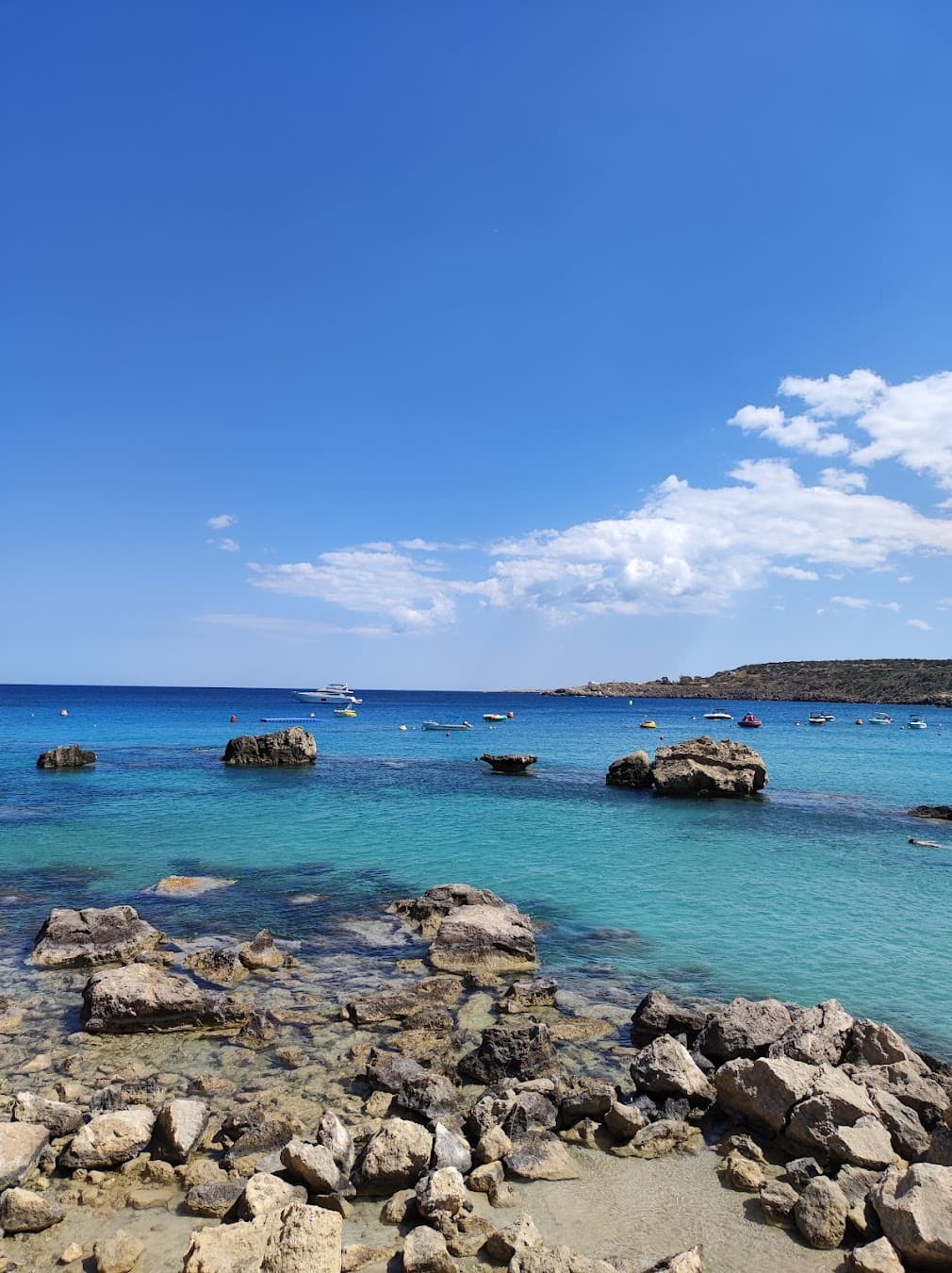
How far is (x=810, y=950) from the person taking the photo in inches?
664

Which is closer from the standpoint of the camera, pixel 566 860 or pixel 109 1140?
pixel 109 1140

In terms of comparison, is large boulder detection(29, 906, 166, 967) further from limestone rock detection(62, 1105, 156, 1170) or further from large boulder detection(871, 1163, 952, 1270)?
large boulder detection(871, 1163, 952, 1270)

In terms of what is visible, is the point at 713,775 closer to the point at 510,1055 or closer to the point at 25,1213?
the point at 510,1055

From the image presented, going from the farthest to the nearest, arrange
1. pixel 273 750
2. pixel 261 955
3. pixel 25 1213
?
1. pixel 273 750
2. pixel 261 955
3. pixel 25 1213

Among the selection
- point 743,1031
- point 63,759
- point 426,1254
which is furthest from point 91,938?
point 63,759

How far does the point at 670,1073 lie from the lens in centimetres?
999

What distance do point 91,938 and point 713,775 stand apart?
32.1 meters

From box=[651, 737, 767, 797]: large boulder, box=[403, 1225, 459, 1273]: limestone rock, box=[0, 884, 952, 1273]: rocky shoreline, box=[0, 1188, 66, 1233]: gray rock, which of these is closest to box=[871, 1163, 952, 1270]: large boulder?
box=[0, 884, 952, 1273]: rocky shoreline

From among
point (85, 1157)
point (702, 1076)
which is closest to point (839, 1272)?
point (702, 1076)

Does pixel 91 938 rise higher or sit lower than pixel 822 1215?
lower

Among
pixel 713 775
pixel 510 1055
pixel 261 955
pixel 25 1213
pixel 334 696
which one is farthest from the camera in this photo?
pixel 334 696

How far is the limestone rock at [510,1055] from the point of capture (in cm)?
1081

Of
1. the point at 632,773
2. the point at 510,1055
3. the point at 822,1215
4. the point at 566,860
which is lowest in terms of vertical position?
the point at 566,860

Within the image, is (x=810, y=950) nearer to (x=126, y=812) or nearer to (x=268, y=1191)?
(x=268, y=1191)
